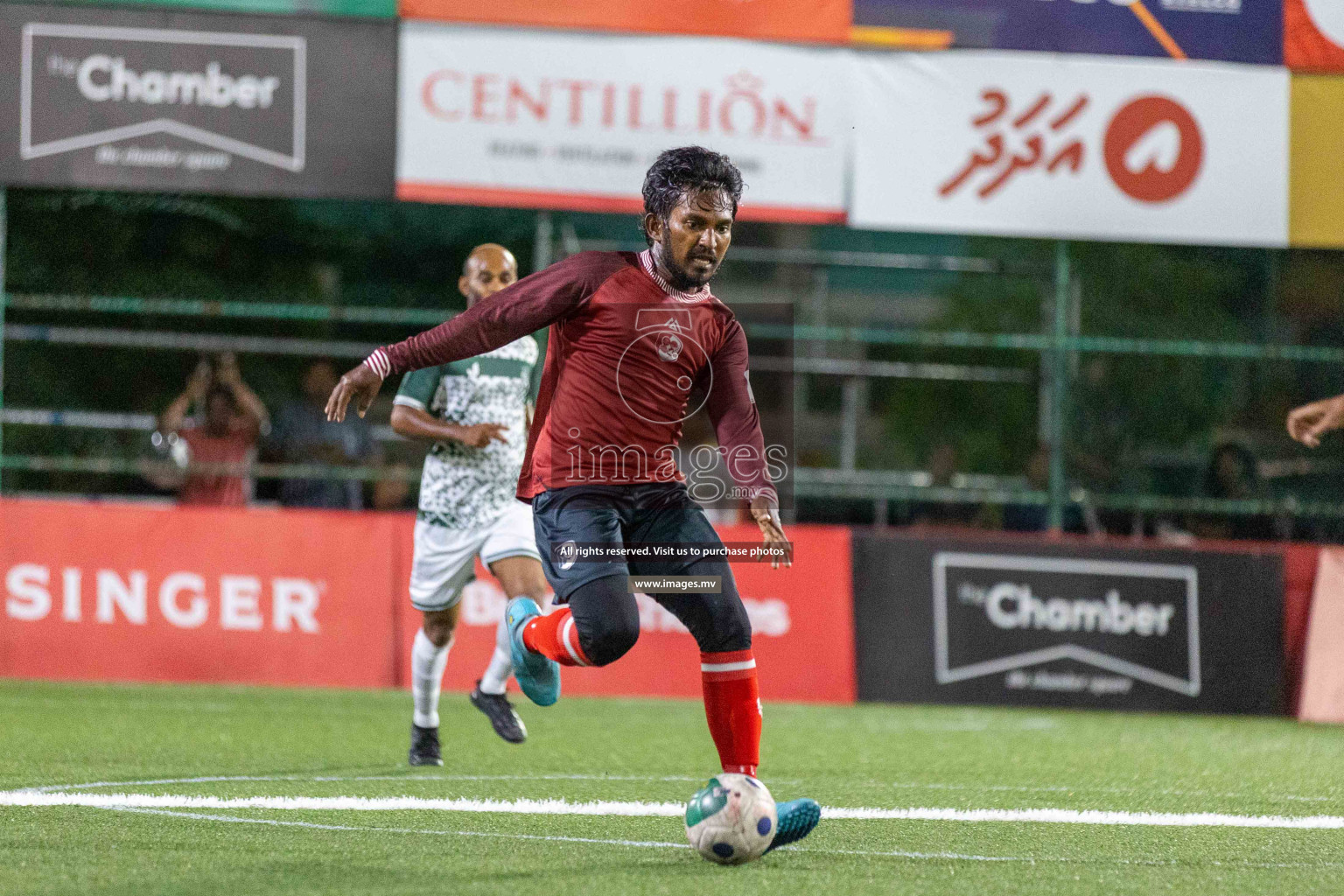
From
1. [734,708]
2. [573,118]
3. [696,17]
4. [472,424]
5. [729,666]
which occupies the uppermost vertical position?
[696,17]

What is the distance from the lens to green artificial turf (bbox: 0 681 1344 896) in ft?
16.2

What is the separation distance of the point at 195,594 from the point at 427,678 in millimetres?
4252

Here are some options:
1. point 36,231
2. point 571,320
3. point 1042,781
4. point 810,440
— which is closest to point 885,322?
point 810,440

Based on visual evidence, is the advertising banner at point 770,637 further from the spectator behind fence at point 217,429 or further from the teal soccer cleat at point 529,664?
the teal soccer cleat at point 529,664

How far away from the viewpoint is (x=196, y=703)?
1039 cm

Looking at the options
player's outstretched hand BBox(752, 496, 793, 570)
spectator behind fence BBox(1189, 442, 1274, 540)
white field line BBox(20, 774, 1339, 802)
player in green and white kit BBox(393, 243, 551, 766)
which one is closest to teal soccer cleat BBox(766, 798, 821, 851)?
player's outstretched hand BBox(752, 496, 793, 570)

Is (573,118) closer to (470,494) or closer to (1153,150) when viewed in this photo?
(1153,150)

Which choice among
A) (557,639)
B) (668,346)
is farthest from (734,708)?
(668,346)

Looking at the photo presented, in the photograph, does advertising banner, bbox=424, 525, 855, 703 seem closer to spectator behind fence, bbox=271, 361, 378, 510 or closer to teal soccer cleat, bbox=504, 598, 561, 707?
spectator behind fence, bbox=271, 361, 378, 510

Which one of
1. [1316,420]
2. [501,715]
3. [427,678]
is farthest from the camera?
[501,715]

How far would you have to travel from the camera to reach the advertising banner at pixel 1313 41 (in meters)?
13.2

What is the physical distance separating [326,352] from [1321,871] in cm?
897

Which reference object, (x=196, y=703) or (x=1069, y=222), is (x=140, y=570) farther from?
(x=1069, y=222)

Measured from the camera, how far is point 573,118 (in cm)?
1246
